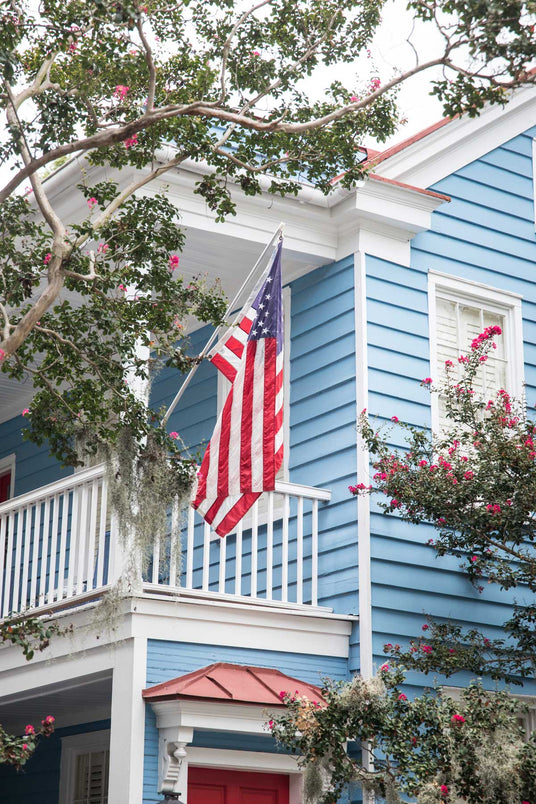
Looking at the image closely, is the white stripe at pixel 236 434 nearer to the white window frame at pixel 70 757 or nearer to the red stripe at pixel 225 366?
the red stripe at pixel 225 366

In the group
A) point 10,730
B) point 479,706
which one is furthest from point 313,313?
point 10,730

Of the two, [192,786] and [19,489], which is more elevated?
[19,489]

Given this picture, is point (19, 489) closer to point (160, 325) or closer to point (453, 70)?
point (160, 325)

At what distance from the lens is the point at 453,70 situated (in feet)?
21.9

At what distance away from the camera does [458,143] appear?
1107 centimetres

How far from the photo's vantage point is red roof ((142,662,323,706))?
Answer: 766cm

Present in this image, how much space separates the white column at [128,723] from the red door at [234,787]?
27.7 inches

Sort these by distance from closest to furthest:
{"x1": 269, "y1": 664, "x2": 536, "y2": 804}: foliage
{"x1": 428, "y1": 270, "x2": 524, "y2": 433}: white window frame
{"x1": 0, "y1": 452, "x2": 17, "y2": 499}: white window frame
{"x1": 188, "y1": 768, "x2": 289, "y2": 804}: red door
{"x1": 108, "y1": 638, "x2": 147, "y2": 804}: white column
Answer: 1. {"x1": 269, "y1": 664, "x2": 536, "y2": 804}: foliage
2. {"x1": 108, "y1": 638, "x2": 147, "y2": 804}: white column
3. {"x1": 188, "y1": 768, "x2": 289, "y2": 804}: red door
4. {"x1": 428, "y1": 270, "x2": 524, "y2": 433}: white window frame
5. {"x1": 0, "y1": 452, "x2": 17, "y2": 499}: white window frame

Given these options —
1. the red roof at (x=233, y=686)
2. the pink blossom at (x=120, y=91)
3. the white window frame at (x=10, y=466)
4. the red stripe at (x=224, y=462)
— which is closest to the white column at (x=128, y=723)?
the red roof at (x=233, y=686)

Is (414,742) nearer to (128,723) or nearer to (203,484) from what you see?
(128,723)

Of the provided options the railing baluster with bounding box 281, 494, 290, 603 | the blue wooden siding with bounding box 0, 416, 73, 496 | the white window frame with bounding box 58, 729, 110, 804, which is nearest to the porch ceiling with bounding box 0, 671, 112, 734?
the white window frame with bounding box 58, 729, 110, 804

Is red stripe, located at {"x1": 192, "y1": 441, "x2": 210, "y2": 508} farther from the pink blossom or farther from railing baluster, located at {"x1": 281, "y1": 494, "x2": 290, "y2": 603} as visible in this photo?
the pink blossom

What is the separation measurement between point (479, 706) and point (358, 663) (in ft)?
5.49

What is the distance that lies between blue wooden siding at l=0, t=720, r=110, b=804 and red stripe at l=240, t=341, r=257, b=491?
449 centimetres
